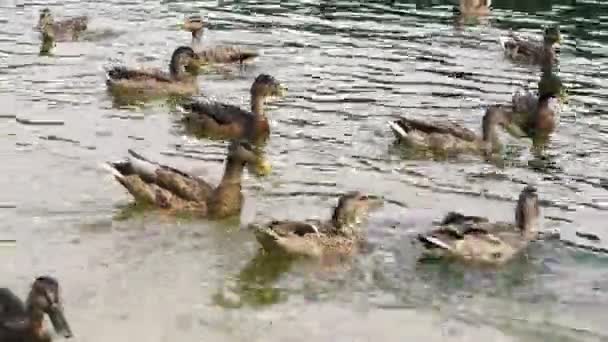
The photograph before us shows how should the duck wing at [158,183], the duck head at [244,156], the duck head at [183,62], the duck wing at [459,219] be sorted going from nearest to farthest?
the duck wing at [459,219] < the duck wing at [158,183] < the duck head at [244,156] < the duck head at [183,62]

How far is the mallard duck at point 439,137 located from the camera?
14867 mm

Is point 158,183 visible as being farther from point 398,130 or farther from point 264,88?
point 264,88

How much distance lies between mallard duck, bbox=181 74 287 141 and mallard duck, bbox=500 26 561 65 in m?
5.85

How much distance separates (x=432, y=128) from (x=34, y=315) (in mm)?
7452

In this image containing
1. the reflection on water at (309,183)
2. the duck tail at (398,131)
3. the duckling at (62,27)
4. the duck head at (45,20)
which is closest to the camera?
the reflection on water at (309,183)

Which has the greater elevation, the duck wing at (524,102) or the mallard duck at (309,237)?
the duck wing at (524,102)

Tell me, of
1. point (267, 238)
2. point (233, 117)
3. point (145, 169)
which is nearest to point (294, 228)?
point (267, 238)

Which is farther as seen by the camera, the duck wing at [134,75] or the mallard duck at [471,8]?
the mallard duck at [471,8]

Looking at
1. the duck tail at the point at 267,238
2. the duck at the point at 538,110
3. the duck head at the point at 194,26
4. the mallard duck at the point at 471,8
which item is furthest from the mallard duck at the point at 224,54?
the duck tail at the point at 267,238

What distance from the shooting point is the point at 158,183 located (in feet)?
40.8

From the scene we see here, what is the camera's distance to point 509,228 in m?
11.6

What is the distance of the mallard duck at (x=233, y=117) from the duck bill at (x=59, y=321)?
23.1ft

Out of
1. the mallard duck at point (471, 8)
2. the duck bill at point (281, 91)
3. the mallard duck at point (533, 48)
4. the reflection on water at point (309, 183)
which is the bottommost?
the reflection on water at point (309, 183)

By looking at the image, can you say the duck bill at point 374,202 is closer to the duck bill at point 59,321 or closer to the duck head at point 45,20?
the duck bill at point 59,321
